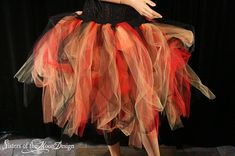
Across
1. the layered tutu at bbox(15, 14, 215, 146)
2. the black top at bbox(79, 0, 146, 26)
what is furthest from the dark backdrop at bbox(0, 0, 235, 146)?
the black top at bbox(79, 0, 146, 26)

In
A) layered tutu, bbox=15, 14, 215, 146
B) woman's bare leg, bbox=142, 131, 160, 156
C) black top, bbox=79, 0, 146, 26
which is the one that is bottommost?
woman's bare leg, bbox=142, 131, 160, 156

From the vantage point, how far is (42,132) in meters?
2.18

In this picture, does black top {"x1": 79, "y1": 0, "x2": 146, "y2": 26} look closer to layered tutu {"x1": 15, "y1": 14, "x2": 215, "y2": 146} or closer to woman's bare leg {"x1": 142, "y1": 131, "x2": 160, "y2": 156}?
layered tutu {"x1": 15, "y1": 14, "x2": 215, "y2": 146}

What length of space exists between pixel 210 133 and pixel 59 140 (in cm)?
84

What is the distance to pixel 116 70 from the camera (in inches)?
53.8

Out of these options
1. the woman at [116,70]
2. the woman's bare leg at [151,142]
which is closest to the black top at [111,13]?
the woman at [116,70]

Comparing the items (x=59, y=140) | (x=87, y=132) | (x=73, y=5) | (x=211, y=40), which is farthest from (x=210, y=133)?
(x=73, y=5)

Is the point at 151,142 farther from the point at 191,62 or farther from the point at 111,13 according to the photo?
the point at 191,62

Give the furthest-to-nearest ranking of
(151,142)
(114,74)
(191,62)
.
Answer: (191,62) → (151,142) → (114,74)

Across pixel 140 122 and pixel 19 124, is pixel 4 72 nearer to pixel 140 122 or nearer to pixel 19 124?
pixel 19 124

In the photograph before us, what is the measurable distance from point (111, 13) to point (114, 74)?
243 millimetres

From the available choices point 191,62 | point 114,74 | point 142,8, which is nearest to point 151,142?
point 114,74

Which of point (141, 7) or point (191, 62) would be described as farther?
point (191, 62)

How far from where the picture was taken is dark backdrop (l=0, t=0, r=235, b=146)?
1.93 m
